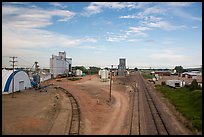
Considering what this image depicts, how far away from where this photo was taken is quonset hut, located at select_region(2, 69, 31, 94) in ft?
115

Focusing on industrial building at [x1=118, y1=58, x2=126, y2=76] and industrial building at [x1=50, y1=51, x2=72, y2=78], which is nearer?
industrial building at [x1=50, y1=51, x2=72, y2=78]

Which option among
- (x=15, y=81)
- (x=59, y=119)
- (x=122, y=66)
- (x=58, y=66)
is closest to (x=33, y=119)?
(x=59, y=119)

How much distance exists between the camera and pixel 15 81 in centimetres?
3769

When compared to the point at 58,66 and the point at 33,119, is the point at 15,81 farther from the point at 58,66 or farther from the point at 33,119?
the point at 58,66

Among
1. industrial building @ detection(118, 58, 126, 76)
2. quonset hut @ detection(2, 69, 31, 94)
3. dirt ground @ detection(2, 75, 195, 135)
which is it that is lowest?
dirt ground @ detection(2, 75, 195, 135)

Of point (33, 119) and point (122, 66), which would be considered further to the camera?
point (122, 66)

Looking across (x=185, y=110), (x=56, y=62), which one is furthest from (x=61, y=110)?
(x=56, y=62)

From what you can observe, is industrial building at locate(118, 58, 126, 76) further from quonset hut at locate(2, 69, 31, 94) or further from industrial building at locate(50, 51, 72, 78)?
quonset hut at locate(2, 69, 31, 94)

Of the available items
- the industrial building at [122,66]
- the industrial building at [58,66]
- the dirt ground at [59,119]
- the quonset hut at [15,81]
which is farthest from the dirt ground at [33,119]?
the industrial building at [122,66]

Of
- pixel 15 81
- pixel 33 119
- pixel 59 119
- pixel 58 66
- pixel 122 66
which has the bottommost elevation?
pixel 59 119

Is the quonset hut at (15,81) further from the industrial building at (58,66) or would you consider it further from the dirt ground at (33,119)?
the industrial building at (58,66)

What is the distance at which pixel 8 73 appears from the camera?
37375mm

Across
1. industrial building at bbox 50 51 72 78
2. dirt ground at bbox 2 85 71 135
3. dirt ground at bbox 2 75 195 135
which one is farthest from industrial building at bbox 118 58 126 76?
dirt ground at bbox 2 85 71 135

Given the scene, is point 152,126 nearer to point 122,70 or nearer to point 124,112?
point 124,112
